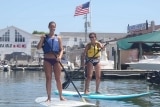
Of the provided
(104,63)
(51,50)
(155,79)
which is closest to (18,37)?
(104,63)

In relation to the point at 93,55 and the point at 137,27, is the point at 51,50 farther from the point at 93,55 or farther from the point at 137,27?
the point at 137,27

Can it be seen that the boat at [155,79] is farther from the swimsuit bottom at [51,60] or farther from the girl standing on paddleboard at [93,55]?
the swimsuit bottom at [51,60]

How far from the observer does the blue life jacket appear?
10.8m

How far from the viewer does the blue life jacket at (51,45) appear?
1080 cm

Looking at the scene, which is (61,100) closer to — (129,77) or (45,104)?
(45,104)

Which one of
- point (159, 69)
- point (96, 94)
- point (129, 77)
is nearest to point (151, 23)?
point (129, 77)

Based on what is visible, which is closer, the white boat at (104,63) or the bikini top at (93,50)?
the bikini top at (93,50)

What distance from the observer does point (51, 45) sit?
10.8 metres

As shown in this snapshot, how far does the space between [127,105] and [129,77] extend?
54.2 ft

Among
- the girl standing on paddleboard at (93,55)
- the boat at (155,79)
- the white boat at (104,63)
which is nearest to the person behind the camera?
the girl standing on paddleboard at (93,55)

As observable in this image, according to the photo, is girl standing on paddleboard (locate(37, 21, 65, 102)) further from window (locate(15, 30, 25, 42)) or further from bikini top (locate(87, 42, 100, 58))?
window (locate(15, 30, 25, 42))

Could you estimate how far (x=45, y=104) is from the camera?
10.7 m

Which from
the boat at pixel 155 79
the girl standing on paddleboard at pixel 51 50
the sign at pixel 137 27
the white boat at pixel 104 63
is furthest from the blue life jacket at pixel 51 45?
the sign at pixel 137 27

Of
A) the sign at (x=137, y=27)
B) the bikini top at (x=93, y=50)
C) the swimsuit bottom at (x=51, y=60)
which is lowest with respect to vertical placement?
the swimsuit bottom at (x=51, y=60)
